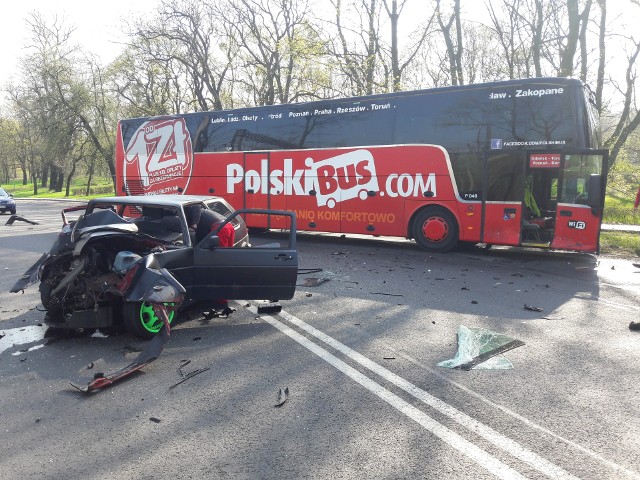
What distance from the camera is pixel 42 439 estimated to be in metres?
3.44

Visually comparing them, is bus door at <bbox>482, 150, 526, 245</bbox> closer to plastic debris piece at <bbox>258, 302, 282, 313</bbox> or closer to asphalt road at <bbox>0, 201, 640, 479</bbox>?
asphalt road at <bbox>0, 201, 640, 479</bbox>

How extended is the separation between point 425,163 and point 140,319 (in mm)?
8433

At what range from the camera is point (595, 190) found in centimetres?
982

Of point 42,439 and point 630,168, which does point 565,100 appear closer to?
point 42,439

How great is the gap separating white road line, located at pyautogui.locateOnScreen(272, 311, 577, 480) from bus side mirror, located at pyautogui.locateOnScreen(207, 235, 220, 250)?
170 centimetres

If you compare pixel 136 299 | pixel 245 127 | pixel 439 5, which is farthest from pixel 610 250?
pixel 439 5

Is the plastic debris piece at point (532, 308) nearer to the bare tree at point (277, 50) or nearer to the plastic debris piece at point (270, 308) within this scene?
the plastic debris piece at point (270, 308)

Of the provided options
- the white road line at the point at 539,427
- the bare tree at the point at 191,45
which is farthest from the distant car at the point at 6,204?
the white road line at the point at 539,427

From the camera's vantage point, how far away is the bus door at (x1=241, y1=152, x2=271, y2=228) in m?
14.8

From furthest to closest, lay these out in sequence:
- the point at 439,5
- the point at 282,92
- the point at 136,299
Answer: the point at 282,92
the point at 439,5
the point at 136,299

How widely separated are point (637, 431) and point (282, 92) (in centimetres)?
3059

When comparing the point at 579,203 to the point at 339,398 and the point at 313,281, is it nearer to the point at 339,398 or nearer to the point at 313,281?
the point at 313,281

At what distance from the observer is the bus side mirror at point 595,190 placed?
976 cm

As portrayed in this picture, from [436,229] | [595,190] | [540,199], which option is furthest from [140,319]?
[540,199]
